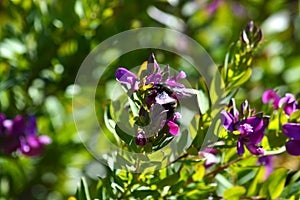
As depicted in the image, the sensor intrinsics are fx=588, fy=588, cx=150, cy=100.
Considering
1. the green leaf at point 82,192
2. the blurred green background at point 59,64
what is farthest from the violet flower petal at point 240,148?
the blurred green background at point 59,64

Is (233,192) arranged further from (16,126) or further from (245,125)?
(16,126)

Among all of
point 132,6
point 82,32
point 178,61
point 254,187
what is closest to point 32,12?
point 82,32

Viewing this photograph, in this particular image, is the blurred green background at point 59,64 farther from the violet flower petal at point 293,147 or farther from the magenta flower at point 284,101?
the violet flower petal at point 293,147

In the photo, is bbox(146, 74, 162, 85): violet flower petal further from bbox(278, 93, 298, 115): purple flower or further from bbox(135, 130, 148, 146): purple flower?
bbox(278, 93, 298, 115): purple flower

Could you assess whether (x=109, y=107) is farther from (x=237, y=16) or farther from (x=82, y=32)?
(x=237, y=16)

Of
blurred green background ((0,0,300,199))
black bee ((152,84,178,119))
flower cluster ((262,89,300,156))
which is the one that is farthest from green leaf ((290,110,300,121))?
blurred green background ((0,0,300,199))
